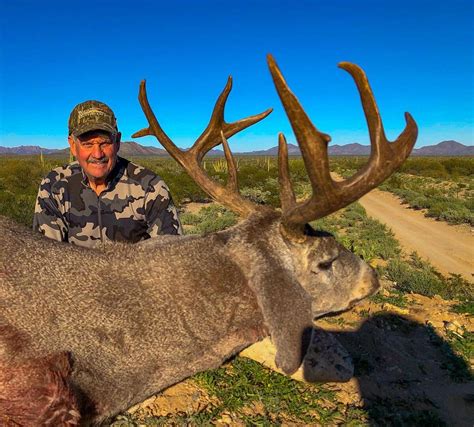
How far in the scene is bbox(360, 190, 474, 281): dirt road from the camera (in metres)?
9.77

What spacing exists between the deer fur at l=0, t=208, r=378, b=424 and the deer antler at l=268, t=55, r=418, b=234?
0.38 meters

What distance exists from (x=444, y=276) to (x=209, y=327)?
7072mm

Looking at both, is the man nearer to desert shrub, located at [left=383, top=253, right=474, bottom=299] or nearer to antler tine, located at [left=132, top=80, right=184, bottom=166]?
antler tine, located at [left=132, top=80, right=184, bottom=166]

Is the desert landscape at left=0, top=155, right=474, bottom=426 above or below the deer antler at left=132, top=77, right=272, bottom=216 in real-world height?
below

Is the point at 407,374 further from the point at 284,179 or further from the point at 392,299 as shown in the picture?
the point at 284,179

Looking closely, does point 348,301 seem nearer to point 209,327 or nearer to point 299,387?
point 299,387

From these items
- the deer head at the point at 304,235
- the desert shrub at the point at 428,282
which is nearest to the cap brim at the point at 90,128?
the deer head at the point at 304,235

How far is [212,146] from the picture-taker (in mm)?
4879

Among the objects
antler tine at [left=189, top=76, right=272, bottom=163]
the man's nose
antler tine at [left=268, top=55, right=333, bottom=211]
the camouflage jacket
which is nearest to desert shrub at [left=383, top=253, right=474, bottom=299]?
antler tine at [left=189, top=76, right=272, bottom=163]

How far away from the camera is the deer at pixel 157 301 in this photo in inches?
101

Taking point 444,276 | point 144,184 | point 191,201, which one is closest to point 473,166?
point 191,201

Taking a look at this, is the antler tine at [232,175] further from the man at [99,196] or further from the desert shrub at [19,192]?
the desert shrub at [19,192]

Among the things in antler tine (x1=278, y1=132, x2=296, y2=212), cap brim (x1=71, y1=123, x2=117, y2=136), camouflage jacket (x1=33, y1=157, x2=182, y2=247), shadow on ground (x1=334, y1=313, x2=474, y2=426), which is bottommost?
shadow on ground (x1=334, y1=313, x2=474, y2=426)

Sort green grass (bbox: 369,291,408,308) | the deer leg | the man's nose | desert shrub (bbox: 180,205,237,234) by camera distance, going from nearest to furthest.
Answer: the deer leg, the man's nose, green grass (bbox: 369,291,408,308), desert shrub (bbox: 180,205,237,234)
